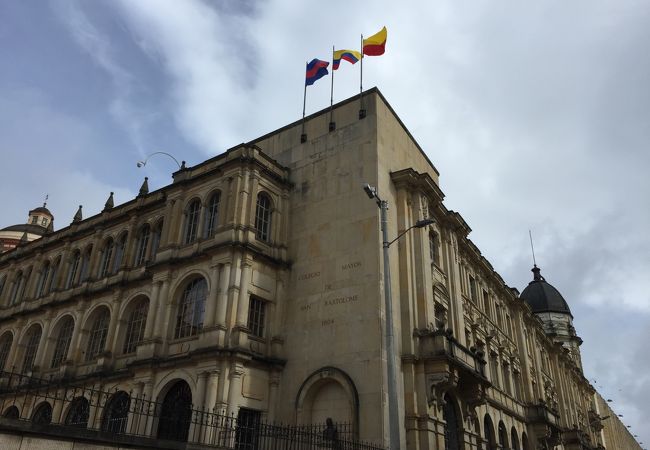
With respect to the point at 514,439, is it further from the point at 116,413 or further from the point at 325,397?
the point at 116,413

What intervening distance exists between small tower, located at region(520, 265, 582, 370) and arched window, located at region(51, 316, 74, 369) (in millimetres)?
62059

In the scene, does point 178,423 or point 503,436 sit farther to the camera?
point 503,436

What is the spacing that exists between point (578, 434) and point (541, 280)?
128 ft

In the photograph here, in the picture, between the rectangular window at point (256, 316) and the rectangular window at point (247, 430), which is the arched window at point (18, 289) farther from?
the rectangular window at point (247, 430)

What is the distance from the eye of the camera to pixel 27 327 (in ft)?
115

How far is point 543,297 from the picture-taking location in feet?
269

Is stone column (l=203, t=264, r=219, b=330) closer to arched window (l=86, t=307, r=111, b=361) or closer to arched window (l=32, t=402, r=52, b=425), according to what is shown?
arched window (l=86, t=307, r=111, b=361)

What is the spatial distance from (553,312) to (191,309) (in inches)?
2639

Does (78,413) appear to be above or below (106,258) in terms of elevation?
below

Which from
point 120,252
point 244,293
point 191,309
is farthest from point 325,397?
point 120,252

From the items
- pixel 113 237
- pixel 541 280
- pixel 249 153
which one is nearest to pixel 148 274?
pixel 113 237

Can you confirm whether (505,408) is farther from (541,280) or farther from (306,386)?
(541,280)

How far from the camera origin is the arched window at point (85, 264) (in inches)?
1351

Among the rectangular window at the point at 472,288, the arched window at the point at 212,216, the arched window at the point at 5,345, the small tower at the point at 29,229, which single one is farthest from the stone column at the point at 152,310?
the small tower at the point at 29,229
